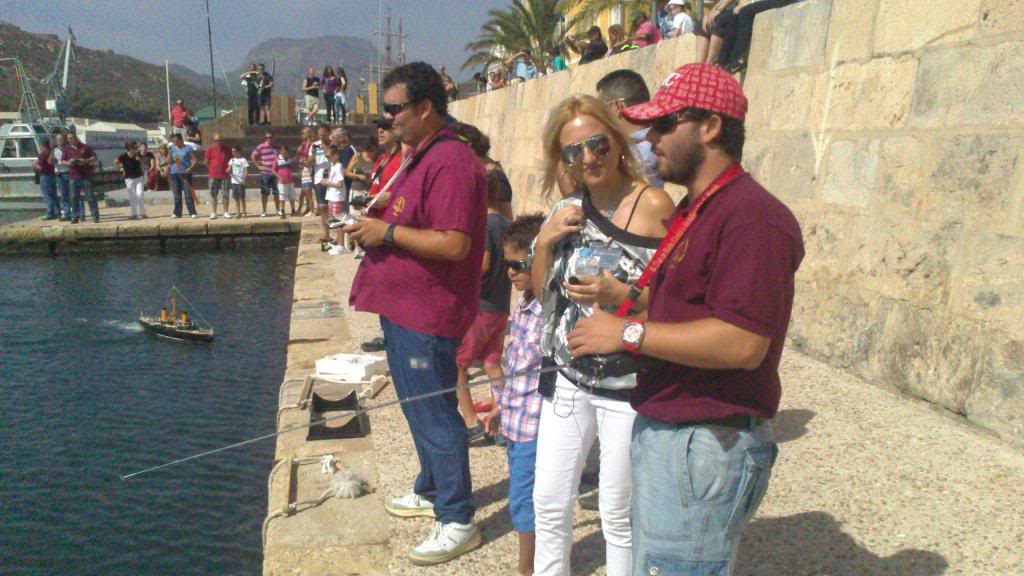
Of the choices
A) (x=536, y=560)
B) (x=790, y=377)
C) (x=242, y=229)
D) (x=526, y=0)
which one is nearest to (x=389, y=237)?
(x=536, y=560)

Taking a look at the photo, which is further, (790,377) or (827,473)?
(790,377)

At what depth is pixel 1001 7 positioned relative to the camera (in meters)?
4.27

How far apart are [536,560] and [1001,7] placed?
12.7 ft

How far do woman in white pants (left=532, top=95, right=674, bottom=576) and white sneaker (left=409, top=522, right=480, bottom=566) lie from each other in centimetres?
59

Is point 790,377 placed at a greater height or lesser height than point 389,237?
lesser

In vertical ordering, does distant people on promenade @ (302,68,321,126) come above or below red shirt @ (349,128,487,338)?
above

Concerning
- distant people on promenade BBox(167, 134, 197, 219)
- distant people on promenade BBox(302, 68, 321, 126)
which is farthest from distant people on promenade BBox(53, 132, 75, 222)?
distant people on promenade BBox(302, 68, 321, 126)

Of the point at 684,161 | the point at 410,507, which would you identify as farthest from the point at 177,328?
the point at 684,161

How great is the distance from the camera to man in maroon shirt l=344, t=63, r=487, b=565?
299cm

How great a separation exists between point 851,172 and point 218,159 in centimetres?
1458

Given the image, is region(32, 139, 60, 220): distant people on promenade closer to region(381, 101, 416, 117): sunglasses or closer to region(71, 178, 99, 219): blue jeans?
region(71, 178, 99, 219): blue jeans

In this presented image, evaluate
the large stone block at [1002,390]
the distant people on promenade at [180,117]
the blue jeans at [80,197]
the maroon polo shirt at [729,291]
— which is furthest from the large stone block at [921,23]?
the distant people on promenade at [180,117]

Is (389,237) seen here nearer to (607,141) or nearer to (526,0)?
(607,141)

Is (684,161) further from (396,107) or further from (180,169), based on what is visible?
(180,169)
